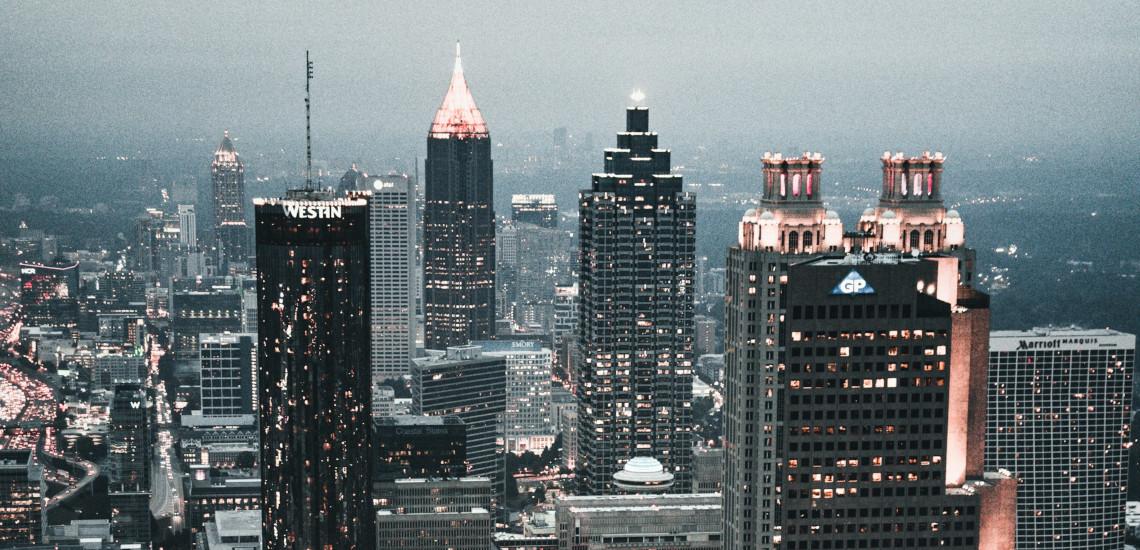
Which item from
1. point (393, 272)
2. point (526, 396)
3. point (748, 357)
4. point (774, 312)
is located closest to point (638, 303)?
point (526, 396)

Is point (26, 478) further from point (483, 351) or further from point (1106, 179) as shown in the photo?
point (1106, 179)

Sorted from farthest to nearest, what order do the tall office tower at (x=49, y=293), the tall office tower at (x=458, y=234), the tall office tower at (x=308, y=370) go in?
the tall office tower at (x=458, y=234) < the tall office tower at (x=49, y=293) < the tall office tower at (x=308, y=370)

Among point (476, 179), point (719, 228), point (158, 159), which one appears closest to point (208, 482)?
point (158, 159)

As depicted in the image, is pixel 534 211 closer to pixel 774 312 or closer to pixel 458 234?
pixel 458 234

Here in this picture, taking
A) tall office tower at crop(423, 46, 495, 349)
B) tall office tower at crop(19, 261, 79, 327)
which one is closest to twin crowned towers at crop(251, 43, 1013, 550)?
tall office tower at crop(423, 46, 495, 349)

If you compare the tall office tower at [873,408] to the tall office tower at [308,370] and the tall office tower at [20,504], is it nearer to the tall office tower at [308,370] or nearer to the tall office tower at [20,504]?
the tall office tower at [308,370]

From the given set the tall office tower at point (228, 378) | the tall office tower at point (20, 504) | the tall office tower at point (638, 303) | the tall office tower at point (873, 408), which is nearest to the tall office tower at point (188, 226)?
the tall office tower at point (228, 378)

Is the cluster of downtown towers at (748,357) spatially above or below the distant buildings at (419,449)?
above
